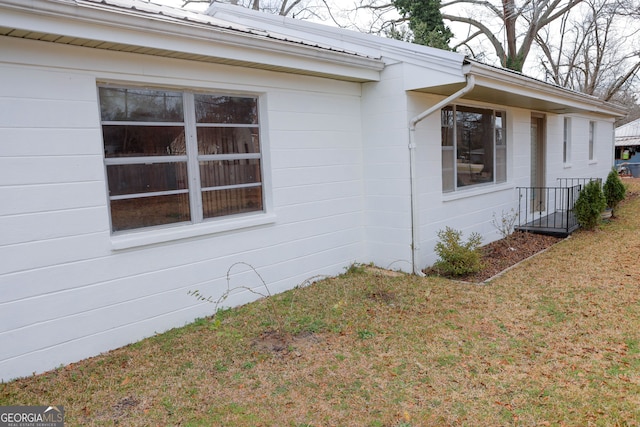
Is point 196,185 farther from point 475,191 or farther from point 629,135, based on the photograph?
point 629,135

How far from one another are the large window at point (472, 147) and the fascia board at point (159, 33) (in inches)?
98.2

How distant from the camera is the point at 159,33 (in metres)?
4.03

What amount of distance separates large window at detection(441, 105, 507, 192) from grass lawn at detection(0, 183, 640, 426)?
2.63 m

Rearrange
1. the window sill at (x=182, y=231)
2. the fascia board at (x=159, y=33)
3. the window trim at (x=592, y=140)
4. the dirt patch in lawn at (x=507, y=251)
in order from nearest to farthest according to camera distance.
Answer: the fascia board at (x=159, y=33)
the window sill at (x=182, y=231)
the dirt patch in lawn at (x=507, y=251)
the window trim at (x=592, y=140)

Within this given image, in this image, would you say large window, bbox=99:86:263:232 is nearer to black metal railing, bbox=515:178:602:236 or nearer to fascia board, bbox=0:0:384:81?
fascia board, bbox=0:0:384:81

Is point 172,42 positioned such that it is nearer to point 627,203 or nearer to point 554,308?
point 554,308

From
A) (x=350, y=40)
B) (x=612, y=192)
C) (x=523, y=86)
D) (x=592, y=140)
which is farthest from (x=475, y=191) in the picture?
(x=592, y=140)

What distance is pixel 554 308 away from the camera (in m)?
5.00

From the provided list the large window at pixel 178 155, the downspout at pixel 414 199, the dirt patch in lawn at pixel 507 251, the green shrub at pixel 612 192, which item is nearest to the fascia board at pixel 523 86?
the downspout at pixel 414 199

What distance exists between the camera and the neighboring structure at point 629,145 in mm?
26562

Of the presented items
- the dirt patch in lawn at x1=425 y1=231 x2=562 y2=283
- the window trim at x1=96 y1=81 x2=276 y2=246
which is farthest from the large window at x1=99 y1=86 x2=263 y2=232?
the dirt patch in lawn at x1=425 y1=231 x2=562 y2=283

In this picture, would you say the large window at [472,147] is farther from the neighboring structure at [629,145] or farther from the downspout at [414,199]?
the neighboring structure at [629,145]

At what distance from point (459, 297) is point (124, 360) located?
149 inches

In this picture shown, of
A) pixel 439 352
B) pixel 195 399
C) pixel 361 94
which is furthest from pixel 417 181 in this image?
pixel 195 399
